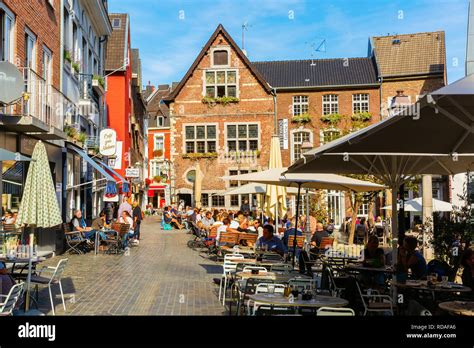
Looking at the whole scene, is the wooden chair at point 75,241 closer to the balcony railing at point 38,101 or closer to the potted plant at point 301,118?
the balcony railing at point 38,101

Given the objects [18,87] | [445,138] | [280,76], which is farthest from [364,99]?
[445,138]

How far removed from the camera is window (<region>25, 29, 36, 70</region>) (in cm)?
1666

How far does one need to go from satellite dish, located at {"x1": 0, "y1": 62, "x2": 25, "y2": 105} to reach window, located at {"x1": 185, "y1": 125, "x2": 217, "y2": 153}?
90.9 feet

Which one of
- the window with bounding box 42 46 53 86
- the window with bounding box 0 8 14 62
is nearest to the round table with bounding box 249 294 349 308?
the window with bounding box 0 8 14 62

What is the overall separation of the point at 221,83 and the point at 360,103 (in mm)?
9465

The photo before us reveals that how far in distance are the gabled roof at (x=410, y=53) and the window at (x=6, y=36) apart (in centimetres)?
2931

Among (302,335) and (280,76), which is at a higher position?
(280,76)

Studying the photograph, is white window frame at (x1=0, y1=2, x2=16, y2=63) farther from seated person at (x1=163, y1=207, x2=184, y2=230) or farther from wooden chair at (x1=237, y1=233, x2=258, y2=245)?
seated person at (x1=163, y1=207, x2=184, y2=230)

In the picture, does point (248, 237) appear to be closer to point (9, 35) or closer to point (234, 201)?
point (9, 35)

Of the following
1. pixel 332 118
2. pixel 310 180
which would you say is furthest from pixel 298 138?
pixel 310 180

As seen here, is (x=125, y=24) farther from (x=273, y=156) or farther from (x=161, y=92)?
(x=161, y=92)

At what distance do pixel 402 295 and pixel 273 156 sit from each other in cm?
1245

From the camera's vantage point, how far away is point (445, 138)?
7.92 m

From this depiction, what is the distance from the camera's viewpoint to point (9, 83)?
43.3ft
